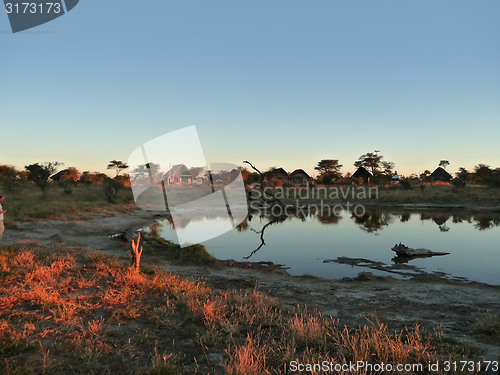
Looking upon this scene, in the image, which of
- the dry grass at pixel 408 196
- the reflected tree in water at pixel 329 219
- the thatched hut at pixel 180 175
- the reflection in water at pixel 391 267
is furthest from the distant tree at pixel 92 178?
the reflection in water at pixel 391 267

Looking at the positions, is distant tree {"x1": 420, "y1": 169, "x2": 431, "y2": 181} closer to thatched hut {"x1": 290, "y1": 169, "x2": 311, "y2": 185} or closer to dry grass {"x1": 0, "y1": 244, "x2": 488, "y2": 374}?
thatched hut {"x1": 290, "y1": 169, "x2": 311, "y2": 185}

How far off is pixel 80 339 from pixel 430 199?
41.2m

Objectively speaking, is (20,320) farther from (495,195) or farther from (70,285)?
(495,195)

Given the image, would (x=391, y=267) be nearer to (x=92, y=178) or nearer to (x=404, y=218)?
(x=404, y=218)

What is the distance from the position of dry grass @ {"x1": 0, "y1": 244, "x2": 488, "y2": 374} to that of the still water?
16.7 ft

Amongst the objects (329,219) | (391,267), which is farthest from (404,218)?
(391,267)

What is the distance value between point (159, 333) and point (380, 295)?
4.83 metres

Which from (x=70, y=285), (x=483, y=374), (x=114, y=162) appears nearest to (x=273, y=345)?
(x=483, y=374)

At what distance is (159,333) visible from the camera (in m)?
4.35

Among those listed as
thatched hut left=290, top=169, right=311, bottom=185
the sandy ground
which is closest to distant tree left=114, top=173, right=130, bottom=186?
thatched hut left=290, top=169, right=311, bottom=185

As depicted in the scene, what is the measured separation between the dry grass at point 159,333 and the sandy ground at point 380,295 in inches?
25.6

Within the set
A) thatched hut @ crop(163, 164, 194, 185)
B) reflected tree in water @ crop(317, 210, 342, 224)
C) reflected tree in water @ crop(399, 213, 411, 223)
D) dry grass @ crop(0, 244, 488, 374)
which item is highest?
thatched hut @ crop(163, 164, 194, 185)

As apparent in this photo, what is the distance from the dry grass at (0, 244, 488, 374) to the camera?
3.43 m

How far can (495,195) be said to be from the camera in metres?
34.8
